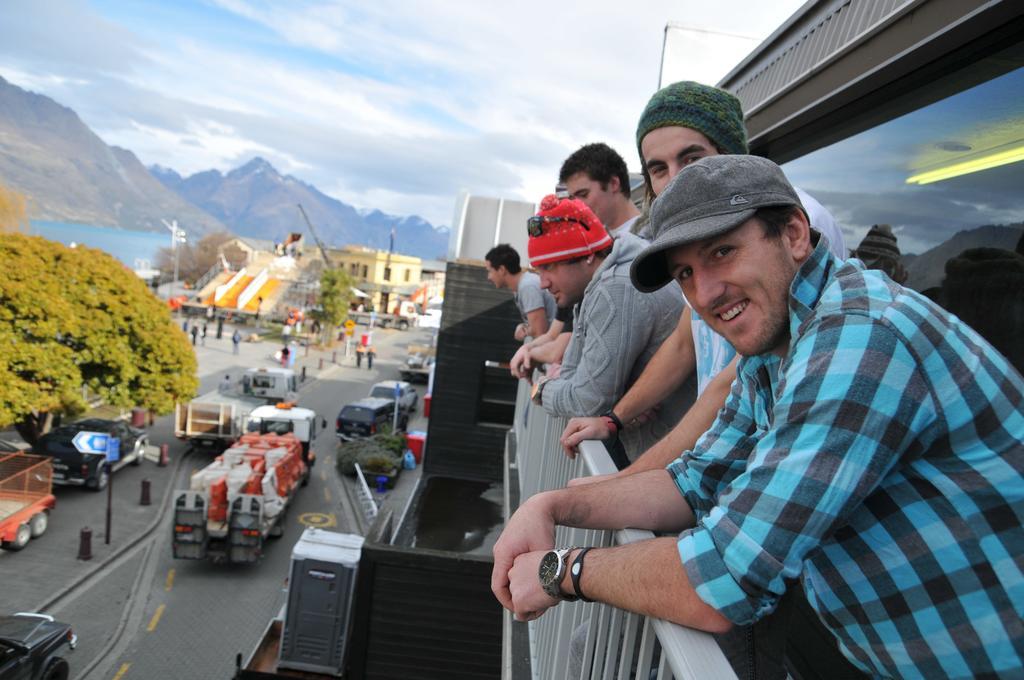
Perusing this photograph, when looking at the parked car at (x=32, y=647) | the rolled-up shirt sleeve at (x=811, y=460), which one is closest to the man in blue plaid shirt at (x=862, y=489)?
the rolled-up shirt sleeve at (x=811, y=460)

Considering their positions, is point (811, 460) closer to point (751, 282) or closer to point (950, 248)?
point (751, 282)

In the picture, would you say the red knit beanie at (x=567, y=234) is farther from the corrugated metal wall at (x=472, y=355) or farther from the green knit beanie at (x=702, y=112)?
the corrugated metal wall at (x=472, y=355)

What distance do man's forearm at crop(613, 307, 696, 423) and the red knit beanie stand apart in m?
0.86

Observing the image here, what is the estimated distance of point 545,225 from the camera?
352 centimetres

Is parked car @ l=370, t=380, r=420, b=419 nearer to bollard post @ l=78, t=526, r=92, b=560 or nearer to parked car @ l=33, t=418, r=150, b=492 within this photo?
parked car @ l=33, t=418, r=150, b=492

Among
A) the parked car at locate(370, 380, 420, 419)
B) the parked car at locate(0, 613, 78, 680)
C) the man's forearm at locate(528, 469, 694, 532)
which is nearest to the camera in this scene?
the man's forearm at locate(528, 469, 694, 532)

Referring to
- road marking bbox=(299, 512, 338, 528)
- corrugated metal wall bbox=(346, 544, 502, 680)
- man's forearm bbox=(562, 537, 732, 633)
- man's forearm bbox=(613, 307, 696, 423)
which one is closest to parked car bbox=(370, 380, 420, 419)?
road marking bbox=(299, 512, 338, 528)

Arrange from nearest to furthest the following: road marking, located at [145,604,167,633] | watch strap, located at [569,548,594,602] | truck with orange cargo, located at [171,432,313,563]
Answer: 1. watch strap, located at [569,548,594,602]
2. road marking, located at [145,604,167,633]
3. truck with orange cargo, located at [171,432,313,563]

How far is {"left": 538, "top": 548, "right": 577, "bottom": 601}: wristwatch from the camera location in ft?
5.23

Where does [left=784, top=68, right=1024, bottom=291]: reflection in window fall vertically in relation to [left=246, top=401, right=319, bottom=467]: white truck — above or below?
above

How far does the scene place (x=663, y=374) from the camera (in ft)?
8.99

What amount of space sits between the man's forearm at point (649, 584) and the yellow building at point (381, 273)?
197ft

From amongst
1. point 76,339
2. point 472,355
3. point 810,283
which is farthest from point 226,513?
point 810,283

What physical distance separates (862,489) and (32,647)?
45.8ft
